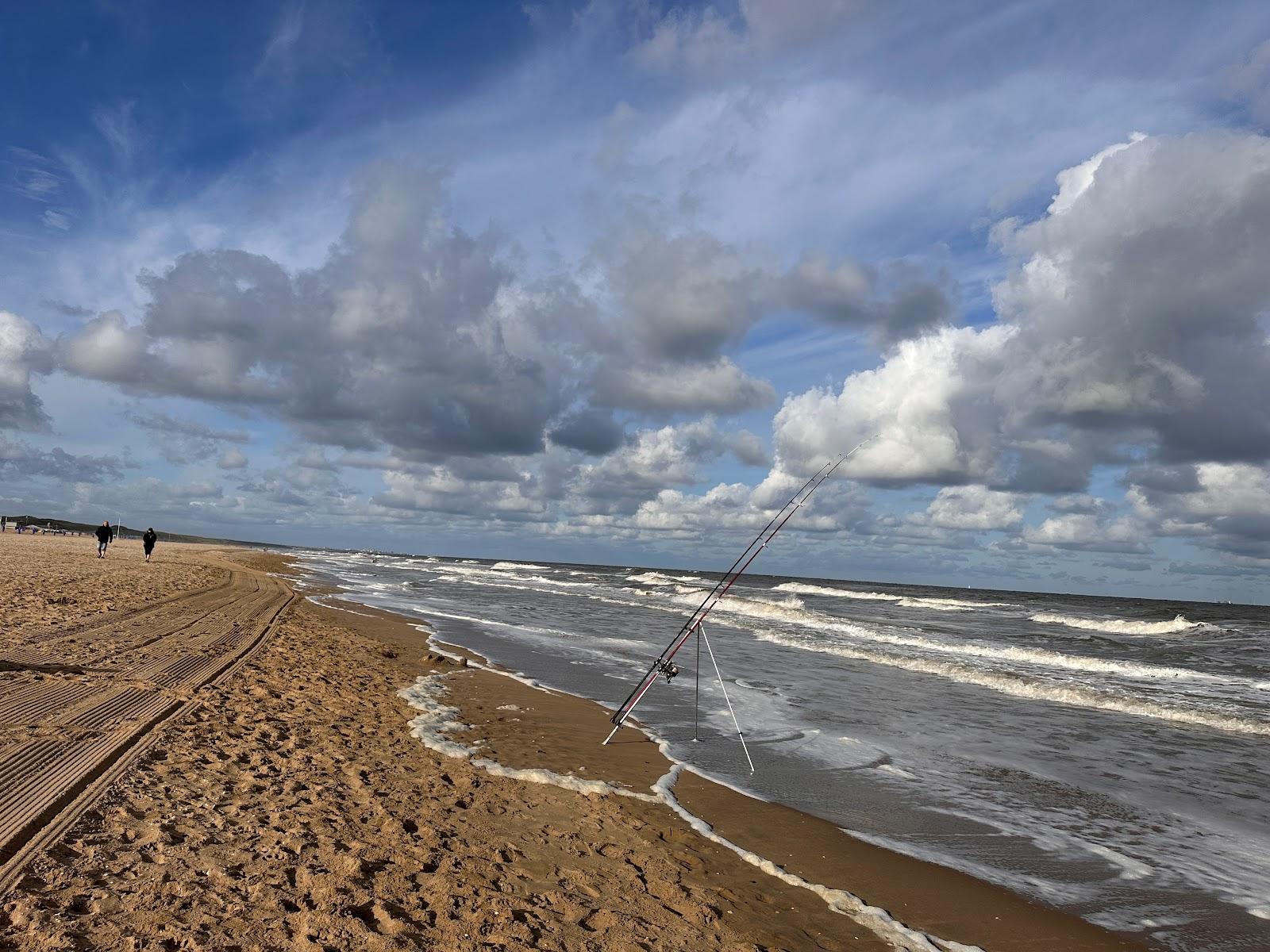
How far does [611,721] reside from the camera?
31.8ft

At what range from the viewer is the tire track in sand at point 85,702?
4344mm

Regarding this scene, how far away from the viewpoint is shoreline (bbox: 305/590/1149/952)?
4707 mm

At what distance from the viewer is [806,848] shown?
5762 mm

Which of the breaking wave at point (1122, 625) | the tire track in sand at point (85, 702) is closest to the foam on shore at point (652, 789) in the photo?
the tire track in sand at point (85, 702)

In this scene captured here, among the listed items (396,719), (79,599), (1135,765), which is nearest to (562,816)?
(396,719)

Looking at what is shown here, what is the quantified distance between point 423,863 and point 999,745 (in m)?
8.52

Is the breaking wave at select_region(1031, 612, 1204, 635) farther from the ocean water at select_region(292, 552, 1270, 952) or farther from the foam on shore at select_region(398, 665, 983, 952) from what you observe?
the foam on shore at select_region(398, 665, 983, 952)

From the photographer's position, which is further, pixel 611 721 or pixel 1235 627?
pixel 1235 627

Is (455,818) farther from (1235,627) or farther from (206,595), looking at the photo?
(1235,627)

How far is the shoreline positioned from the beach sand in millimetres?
22

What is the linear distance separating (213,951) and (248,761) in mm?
2988

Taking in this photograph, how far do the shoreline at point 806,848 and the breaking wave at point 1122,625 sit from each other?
34.4 m

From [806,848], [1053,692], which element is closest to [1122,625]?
[1053,692]

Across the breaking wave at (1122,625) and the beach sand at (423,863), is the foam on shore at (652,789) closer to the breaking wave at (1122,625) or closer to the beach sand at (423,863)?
the beach sand at (423,863)
